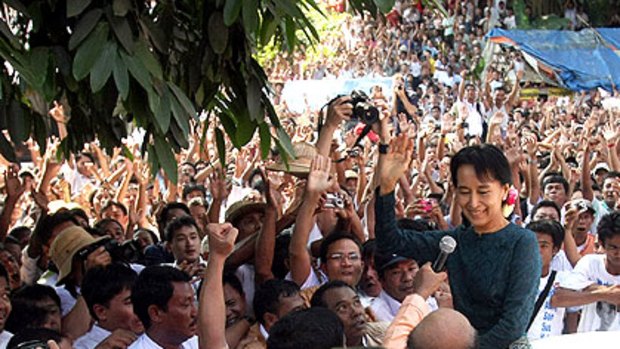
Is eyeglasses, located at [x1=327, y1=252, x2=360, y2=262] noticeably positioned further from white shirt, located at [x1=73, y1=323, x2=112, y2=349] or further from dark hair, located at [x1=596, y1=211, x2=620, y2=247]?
dark hair, located at [x1=596, y1=211, x2=620, y2=247]

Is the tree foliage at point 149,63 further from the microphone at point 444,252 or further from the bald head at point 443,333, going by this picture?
the bald head at point 443,333

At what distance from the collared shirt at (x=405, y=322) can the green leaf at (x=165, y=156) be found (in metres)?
1.19

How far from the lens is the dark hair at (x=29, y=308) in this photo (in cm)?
502

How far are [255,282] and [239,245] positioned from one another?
266 millimetres

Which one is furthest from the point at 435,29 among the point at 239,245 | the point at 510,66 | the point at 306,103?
the point at 239,245

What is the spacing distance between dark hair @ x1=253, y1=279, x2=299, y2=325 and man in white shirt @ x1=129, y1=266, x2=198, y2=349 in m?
0.47

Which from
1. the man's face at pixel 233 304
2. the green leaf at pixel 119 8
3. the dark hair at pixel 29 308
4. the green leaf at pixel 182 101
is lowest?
the man's face at pixel 233 304

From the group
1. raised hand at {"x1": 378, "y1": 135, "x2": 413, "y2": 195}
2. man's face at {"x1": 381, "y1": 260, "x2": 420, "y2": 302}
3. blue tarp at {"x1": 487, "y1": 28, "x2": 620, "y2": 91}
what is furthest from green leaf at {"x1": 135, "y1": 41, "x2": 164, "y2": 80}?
blue tarp at {"x1": 487, "y1": 28, "x2": 620, "y2": 91}

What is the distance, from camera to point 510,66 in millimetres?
22094

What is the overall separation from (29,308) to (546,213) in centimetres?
380

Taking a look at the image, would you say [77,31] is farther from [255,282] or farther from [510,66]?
[510,66]

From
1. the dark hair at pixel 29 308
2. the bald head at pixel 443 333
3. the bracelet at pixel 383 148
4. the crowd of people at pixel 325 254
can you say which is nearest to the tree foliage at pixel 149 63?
the crowd of people at pixel 325 254

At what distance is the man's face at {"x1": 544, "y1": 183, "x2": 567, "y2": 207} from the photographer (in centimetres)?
899

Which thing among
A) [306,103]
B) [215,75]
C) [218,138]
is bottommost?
[306,103]
